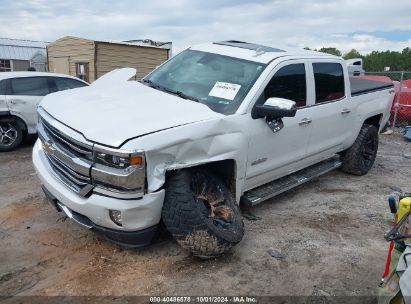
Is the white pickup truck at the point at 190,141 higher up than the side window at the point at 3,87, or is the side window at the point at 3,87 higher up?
the white pickup truck at the point at 190,141

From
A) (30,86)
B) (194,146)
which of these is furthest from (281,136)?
(30,86)

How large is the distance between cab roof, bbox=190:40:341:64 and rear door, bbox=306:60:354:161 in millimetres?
284

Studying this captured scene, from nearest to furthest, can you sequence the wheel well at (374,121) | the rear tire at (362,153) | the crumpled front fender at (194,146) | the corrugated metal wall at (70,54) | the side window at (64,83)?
the crumpled front fender at (194,146) → the rear tire at (362,153) → the wheel well at (374,121) → the side window at (64,83) → the corrugated metal wall at (70,54)

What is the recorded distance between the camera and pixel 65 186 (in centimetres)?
344

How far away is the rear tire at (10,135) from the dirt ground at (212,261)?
2804 mm

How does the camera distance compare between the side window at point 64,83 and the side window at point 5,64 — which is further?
the side window at point 5,64

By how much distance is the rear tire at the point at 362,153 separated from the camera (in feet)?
20.4

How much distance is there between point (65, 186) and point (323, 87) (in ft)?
11.0

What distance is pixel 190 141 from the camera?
331 centimetres

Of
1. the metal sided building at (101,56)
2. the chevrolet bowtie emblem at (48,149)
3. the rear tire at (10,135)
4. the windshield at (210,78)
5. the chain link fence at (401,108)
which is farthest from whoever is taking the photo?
the metal sided building at (101,56)

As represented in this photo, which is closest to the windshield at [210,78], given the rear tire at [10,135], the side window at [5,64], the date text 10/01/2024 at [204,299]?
the date text 10/01/2024 at [204,299]

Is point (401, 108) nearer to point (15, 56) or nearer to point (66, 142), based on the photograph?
point (66, 142)

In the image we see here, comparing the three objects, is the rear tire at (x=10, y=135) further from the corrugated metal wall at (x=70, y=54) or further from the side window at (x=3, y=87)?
the corrugated metal wall at (x=70, y=54)

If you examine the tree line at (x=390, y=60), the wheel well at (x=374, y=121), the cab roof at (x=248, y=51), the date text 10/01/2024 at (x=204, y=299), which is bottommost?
the tree line at (x=390, y=60)
